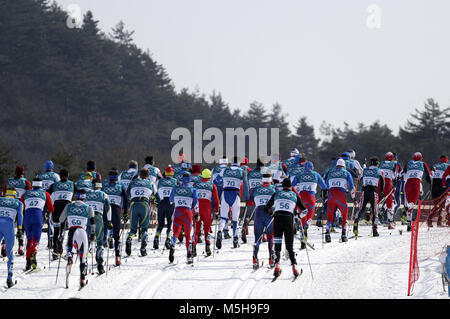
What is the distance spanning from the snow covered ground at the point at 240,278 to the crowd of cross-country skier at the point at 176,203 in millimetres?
421

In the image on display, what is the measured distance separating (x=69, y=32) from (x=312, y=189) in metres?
75.5

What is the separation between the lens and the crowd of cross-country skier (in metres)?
→ 16.3

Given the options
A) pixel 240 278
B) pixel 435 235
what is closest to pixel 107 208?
pixel 240 278

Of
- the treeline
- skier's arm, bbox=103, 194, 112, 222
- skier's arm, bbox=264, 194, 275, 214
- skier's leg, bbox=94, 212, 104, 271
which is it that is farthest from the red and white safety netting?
the treeline

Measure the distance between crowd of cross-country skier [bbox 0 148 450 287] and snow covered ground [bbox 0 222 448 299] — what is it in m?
0.42

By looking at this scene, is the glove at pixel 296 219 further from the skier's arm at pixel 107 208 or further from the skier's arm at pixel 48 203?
the skier's arm at pixel 48 203

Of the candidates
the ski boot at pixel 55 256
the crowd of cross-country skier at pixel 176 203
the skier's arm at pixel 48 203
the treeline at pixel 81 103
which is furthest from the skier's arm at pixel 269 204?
the treeline at pixel 81 103

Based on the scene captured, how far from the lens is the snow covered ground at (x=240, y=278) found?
1499cm

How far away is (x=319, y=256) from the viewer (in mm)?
19266

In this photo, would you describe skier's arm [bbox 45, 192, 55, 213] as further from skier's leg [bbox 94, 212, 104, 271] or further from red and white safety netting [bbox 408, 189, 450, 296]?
red and white safety netting [bbox 408, 189, 450, 296]

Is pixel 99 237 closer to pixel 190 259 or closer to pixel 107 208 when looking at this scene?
pixel 107 208

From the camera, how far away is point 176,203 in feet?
60.8

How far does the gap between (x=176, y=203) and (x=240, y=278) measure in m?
3.09
